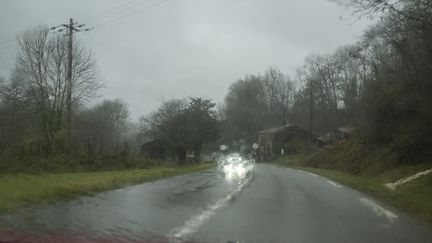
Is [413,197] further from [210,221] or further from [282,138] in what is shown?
[282,138]

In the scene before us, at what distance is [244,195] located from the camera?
20812mm

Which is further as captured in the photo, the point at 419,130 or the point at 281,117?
the point at 281,117

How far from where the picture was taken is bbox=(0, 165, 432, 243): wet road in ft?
34.8

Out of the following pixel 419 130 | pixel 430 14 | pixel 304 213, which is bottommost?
pixel 304 213

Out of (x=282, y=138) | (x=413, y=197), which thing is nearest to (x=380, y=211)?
(x=413, y=197)

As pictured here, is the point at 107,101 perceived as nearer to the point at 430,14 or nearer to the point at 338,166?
the point at 338,166

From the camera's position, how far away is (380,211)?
1600 cm

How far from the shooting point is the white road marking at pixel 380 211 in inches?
563

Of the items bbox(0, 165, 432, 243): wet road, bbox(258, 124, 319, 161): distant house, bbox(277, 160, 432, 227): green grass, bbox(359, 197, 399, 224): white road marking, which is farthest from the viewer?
bbox(258, 124, 319, 161): distant house

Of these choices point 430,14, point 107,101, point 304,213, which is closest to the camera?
point 304,213

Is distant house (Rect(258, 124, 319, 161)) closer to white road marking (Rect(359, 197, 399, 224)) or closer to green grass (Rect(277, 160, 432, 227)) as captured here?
green grass (Rect(277, 160, 432, 227))

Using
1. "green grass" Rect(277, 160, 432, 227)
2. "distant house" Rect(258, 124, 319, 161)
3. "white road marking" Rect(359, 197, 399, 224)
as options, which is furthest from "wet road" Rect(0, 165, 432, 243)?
"distant house" Rect(258, 124, 319, 161)

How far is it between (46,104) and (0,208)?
129 ft

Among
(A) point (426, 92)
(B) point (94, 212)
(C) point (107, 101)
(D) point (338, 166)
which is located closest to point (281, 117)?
(C) point (107, 101)
